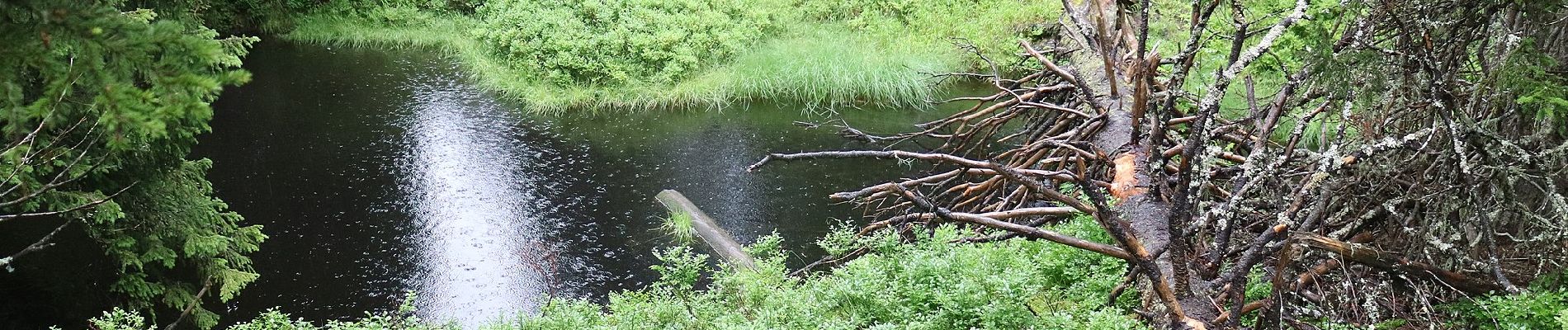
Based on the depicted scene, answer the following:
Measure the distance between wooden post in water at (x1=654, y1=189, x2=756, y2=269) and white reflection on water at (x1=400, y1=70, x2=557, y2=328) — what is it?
0.92 m

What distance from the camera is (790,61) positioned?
11188 millimetres

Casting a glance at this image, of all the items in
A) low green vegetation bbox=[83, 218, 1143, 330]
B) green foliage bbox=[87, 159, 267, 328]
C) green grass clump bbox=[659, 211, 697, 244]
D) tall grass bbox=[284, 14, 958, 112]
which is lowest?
tall grass bbox=[284, 14, 958, 112]

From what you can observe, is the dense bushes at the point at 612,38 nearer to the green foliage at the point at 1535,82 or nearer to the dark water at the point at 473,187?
the dark water at the point at 473,187

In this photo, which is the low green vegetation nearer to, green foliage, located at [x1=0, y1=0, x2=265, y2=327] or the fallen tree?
the fallen tree

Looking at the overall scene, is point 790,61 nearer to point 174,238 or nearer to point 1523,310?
point 174,238

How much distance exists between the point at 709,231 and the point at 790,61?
178 inches

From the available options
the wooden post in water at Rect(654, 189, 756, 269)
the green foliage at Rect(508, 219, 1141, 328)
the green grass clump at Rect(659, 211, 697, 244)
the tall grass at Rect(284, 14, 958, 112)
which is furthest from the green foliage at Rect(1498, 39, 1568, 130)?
the tall grass at Rect(284, 14, 958, 112)

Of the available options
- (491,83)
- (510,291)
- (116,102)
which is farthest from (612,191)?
(116,102)

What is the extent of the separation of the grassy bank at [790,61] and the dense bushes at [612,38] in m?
0.02

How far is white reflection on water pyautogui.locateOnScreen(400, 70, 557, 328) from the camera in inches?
244

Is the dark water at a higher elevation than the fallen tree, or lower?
lower

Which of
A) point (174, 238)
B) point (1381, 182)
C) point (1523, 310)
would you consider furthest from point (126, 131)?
point (174, 238)

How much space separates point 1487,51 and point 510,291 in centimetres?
512

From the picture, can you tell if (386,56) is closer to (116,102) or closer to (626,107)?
(626,107)
